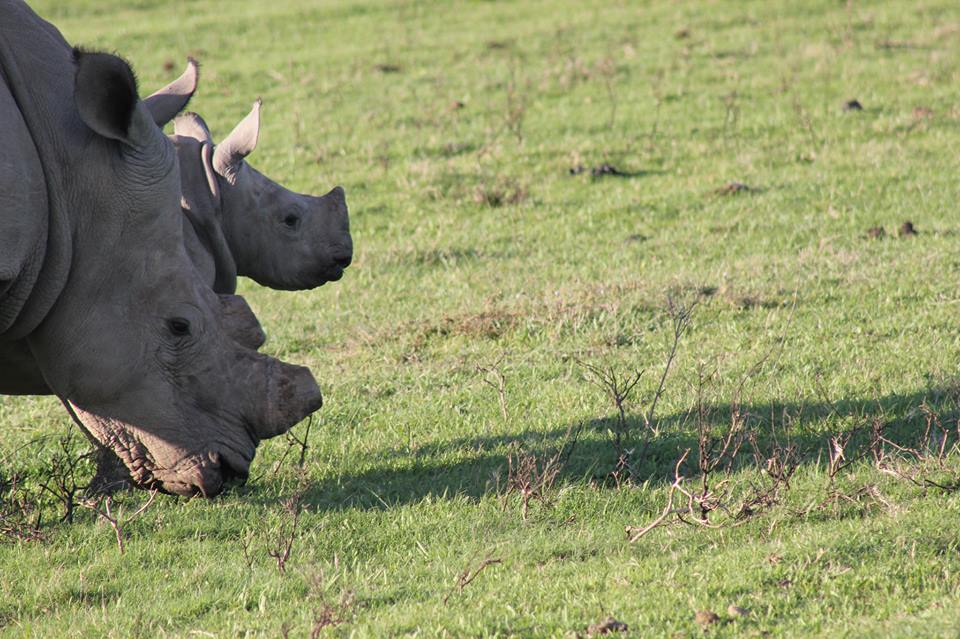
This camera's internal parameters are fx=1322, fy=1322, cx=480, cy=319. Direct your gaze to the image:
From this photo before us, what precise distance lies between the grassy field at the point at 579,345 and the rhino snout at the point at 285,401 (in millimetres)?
752

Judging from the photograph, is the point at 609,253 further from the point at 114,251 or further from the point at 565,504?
the point at 114,251

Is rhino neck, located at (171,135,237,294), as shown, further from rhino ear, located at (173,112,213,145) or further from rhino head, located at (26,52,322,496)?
rhino head, located at (26,52,322,496)

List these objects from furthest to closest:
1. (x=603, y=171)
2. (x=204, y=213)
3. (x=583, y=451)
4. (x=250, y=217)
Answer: (x=603, y=171)
(x=250, y=217)
(x=204, y=213)
(x=583, y=451)

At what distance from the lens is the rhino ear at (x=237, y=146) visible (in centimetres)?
761

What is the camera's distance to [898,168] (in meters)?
13.5

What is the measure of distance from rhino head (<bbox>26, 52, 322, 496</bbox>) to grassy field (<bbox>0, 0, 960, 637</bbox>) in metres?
0.77

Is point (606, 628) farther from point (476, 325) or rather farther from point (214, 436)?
point (476, 325)

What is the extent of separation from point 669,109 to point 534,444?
32.4ft

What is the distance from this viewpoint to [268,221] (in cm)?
812

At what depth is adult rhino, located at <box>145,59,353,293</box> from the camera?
7.47 meters

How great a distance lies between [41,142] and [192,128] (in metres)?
3.12

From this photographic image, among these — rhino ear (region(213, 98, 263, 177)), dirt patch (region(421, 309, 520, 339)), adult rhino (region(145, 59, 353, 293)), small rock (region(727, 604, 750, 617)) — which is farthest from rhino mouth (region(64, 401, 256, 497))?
dirt patch (region(421, 309, 520, 339))

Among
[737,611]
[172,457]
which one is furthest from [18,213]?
[737,611]

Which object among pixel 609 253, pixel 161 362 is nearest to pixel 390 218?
pixel 609 253
